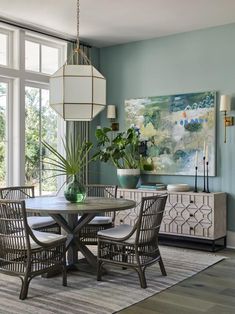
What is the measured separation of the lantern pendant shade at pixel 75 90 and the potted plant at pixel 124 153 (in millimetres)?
2010

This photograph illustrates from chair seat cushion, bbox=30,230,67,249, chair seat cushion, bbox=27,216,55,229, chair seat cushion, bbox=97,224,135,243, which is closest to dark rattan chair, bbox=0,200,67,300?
chair seat cushion, bbox=30,230,67,249

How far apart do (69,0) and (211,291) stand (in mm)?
3353

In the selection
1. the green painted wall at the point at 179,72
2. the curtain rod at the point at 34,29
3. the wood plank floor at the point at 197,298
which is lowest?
the wood plank floor at the point at 197,298

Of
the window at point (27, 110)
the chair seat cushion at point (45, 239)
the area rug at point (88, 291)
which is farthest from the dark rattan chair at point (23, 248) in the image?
the window at point (27, 110)

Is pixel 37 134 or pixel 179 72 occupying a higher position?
pixel 179 72

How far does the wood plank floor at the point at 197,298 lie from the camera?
346 cm

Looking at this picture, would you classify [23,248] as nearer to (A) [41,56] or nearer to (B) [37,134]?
(B) [37,134]

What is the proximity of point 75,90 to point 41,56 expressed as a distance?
2373mm

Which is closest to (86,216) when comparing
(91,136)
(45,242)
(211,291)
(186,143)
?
(45,242)

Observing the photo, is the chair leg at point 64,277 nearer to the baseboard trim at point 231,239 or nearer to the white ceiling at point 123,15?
the baseboard trim at point 231,239

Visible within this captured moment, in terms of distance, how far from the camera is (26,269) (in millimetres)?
3684

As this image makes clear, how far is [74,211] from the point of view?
386cm

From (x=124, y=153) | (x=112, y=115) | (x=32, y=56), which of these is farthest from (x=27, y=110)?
(x=124, y=153)

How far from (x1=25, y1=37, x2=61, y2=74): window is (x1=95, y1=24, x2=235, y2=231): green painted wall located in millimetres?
903
